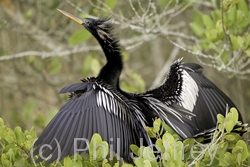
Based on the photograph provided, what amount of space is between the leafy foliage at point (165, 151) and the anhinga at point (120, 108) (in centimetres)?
11

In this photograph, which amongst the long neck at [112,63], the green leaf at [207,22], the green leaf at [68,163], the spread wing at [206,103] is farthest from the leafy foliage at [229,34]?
the green leaf at [68,163]

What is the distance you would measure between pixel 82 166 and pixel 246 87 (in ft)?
15.9

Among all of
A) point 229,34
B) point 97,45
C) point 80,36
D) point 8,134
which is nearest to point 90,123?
A: point 8,134

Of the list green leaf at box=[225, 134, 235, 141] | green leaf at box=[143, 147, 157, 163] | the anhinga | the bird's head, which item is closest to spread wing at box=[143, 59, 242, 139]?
the anhinga

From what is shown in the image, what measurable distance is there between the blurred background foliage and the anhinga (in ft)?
0.76

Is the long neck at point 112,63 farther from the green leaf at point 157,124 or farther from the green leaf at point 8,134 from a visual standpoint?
the green leaf at point 8,134

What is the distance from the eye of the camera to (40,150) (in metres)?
2.31

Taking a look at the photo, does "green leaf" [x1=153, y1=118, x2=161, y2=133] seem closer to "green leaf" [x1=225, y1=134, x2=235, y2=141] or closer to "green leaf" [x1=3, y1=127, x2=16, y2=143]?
"green leaf" [x1=225, y1=134, x2=235, y2=141]

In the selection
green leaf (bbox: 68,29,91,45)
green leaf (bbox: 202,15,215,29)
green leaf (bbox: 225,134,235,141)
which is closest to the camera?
green leaf (bbox: 225,134,235,141)

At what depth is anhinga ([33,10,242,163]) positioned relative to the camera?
247cm

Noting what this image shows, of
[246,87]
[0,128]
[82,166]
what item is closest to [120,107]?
[82,166]

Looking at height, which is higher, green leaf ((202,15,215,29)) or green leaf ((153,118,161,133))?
green leaf ((202,15,215,29))

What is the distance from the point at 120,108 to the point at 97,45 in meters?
2.90

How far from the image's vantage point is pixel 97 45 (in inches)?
219
